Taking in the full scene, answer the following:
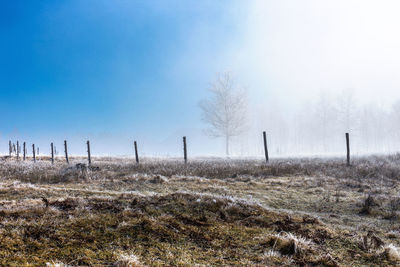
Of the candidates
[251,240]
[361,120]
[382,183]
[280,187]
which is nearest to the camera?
[251,240]

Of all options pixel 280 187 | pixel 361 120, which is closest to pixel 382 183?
pixel 280 187

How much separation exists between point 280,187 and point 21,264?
31.1 ft

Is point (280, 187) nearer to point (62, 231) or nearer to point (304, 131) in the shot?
point (62, 231)

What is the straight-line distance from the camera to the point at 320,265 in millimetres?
3178

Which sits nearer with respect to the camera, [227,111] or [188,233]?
[188,233]

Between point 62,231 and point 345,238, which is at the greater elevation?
point 62,231

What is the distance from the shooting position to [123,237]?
3.51 metres

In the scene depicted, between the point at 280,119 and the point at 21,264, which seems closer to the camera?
the point at 21,264

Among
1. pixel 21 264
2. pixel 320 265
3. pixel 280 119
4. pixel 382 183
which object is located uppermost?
pixel 280 119

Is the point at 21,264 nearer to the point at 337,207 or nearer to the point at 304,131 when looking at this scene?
the point at 337,207

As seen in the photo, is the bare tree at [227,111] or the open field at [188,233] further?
the bare tree at [227,111]

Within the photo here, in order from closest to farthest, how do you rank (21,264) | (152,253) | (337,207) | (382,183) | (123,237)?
(21,264) < (152,253) < (123,237) < (337,207) < (382,183)

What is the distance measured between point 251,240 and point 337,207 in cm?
506

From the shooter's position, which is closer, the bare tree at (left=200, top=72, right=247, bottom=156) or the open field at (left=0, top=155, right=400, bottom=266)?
the open field at (left=0, top=155, right=400, bottom=266)
